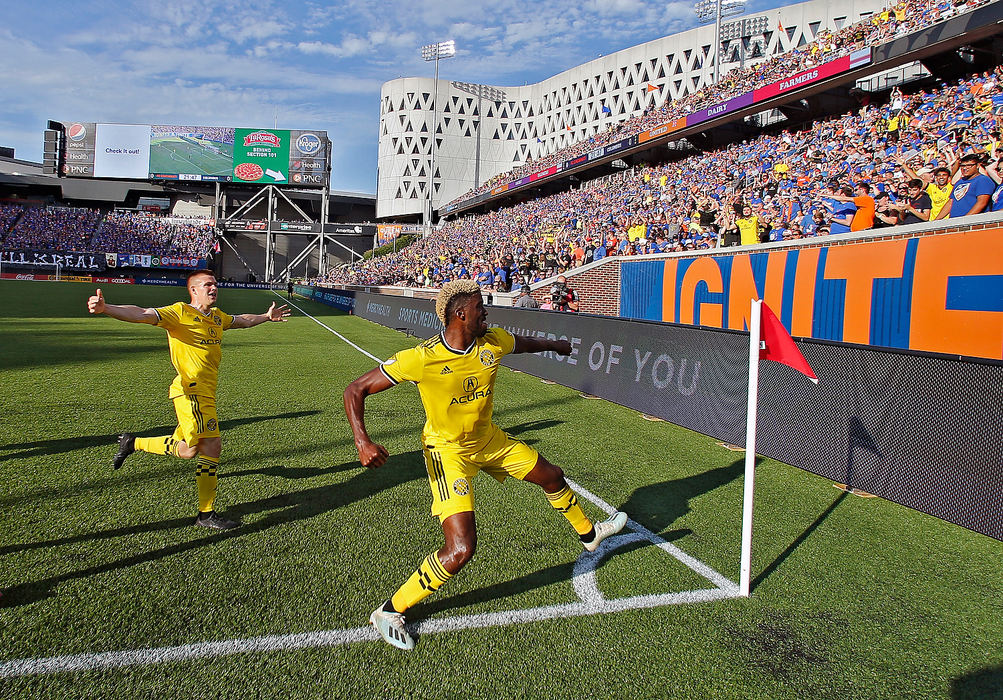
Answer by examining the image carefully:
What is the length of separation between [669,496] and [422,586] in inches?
124

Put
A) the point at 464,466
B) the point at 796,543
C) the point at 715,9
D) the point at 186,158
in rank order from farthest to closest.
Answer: the point at 186,158
the point at 715,9
the point at 796,543
the point at 464,466

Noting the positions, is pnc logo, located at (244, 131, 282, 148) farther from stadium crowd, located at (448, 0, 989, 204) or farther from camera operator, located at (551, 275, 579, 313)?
camera operator, located at (551, 275, 579, 313)

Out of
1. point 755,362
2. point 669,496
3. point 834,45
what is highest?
point 834,45

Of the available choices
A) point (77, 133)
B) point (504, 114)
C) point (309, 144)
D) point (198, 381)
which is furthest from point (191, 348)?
point (77, 133)

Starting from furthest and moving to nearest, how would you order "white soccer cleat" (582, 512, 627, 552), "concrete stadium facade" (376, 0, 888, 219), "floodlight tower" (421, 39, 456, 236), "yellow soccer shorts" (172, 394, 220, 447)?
"floodlight tower" (421, 39, 456, 236) < "concrete stadium facade" (376, 0, 888, 219) < "yellow soccer shorts" (172, 394, 220, 447) < "white soccer cleat" (582, 512, 627, 552)

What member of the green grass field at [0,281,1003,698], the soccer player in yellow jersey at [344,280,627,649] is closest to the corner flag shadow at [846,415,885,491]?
the green grass field at [0,281,1003,698]

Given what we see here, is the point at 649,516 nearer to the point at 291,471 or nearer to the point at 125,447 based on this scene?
the point at 291,471

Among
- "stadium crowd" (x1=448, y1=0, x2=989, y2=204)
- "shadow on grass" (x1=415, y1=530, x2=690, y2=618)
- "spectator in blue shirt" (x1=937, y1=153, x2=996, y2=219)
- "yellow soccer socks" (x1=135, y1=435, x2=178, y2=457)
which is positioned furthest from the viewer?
"stadium crowd" (x1=448, y1=0, x2=989, y2=204)

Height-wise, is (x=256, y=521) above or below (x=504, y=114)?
below

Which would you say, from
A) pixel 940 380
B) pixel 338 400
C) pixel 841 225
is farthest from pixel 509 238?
pixel 940 380

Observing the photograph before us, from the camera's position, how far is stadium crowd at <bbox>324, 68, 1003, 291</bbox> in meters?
12.2

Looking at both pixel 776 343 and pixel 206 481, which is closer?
pixel 776 343

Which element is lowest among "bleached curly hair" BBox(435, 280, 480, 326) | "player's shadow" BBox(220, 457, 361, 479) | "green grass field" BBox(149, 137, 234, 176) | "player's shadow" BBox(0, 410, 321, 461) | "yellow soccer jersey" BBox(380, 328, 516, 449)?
"player's shadow" BBox(220, 457, 361, 479)

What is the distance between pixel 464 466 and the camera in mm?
3689
